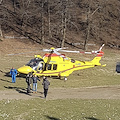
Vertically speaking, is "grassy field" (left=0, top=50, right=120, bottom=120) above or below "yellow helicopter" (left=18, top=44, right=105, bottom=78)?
below

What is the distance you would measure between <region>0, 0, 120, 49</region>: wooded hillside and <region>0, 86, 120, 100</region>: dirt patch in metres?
25.1

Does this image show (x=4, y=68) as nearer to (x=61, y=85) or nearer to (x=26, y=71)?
(x=26, y=71)

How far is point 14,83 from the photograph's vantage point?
2430 cm

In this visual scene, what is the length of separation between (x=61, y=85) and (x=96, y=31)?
4488 centimetres

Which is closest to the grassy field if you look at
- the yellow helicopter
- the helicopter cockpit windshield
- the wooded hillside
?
the yellow helicopter

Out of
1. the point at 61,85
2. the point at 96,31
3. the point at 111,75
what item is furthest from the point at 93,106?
the point at 96,31

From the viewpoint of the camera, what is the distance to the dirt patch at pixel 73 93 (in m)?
19.6

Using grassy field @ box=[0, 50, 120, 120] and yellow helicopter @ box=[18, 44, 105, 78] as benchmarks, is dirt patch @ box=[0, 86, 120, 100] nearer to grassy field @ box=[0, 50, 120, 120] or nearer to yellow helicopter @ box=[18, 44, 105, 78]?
grassy field @ box=[0, 50, 120, 120]

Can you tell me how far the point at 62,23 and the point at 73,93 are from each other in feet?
107

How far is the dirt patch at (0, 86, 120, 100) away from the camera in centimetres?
1962

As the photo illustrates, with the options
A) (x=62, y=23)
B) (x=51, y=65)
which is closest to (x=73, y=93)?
(x=51, y=65)

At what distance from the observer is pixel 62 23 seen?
52.6 meters

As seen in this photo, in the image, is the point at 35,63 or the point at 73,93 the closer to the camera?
the point at 73,93

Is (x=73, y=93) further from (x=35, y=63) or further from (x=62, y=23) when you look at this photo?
(x=62, y=23)
